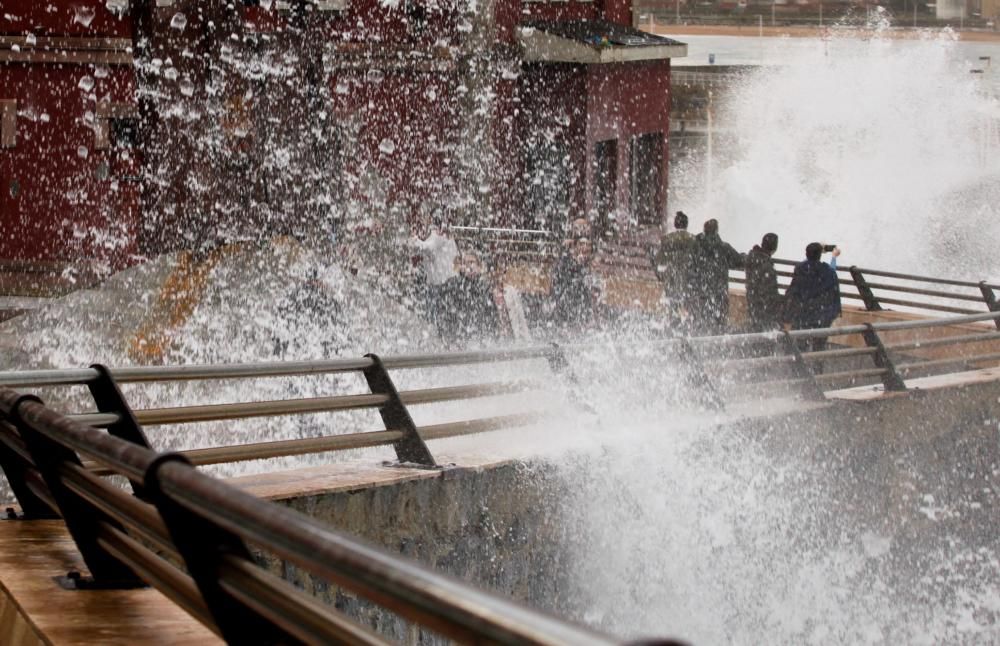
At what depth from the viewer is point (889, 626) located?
1322 cm

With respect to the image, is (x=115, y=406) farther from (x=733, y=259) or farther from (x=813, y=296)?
(x=733, y=259)

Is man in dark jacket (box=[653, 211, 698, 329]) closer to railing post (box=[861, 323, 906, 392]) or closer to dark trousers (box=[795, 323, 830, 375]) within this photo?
dark trousers (box=[795, 323, 830, 375])

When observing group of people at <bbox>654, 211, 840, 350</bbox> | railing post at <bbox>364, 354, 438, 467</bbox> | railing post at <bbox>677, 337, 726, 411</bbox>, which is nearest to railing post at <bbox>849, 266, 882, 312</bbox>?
group of people at <bbox>654, 211, 840, 350</bbox>

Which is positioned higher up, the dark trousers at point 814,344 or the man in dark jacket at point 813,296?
the man in dark jacket at point 813,296

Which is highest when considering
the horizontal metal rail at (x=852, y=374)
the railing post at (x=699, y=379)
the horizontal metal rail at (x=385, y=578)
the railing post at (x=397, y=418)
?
the horizontal metal rail at (x=385, y=578)

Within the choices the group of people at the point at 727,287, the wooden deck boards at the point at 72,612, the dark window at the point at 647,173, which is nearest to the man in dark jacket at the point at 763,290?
the group of people at the point at 727,287

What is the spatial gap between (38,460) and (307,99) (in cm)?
1656

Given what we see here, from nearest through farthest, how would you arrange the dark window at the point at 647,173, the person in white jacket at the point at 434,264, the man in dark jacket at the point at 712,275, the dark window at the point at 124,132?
the person in white jacket at the point at 434,264, the man in dark jacket at the point at 712,275, the dark window at the point at 124,132, the dark window at the point at 647,173

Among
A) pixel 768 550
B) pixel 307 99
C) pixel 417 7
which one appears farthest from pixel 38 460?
pixel 417 7

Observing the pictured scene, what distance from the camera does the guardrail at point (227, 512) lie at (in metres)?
2.46

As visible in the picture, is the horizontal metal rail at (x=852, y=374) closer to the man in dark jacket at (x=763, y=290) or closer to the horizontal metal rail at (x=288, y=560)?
the man in dark jacket at (x=763, y=290)

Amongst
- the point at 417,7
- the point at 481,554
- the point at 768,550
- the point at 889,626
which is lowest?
the point at 889,626

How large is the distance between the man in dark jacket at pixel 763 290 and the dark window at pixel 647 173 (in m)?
13.6

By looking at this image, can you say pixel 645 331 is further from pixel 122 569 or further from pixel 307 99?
→ pixel 122 569
